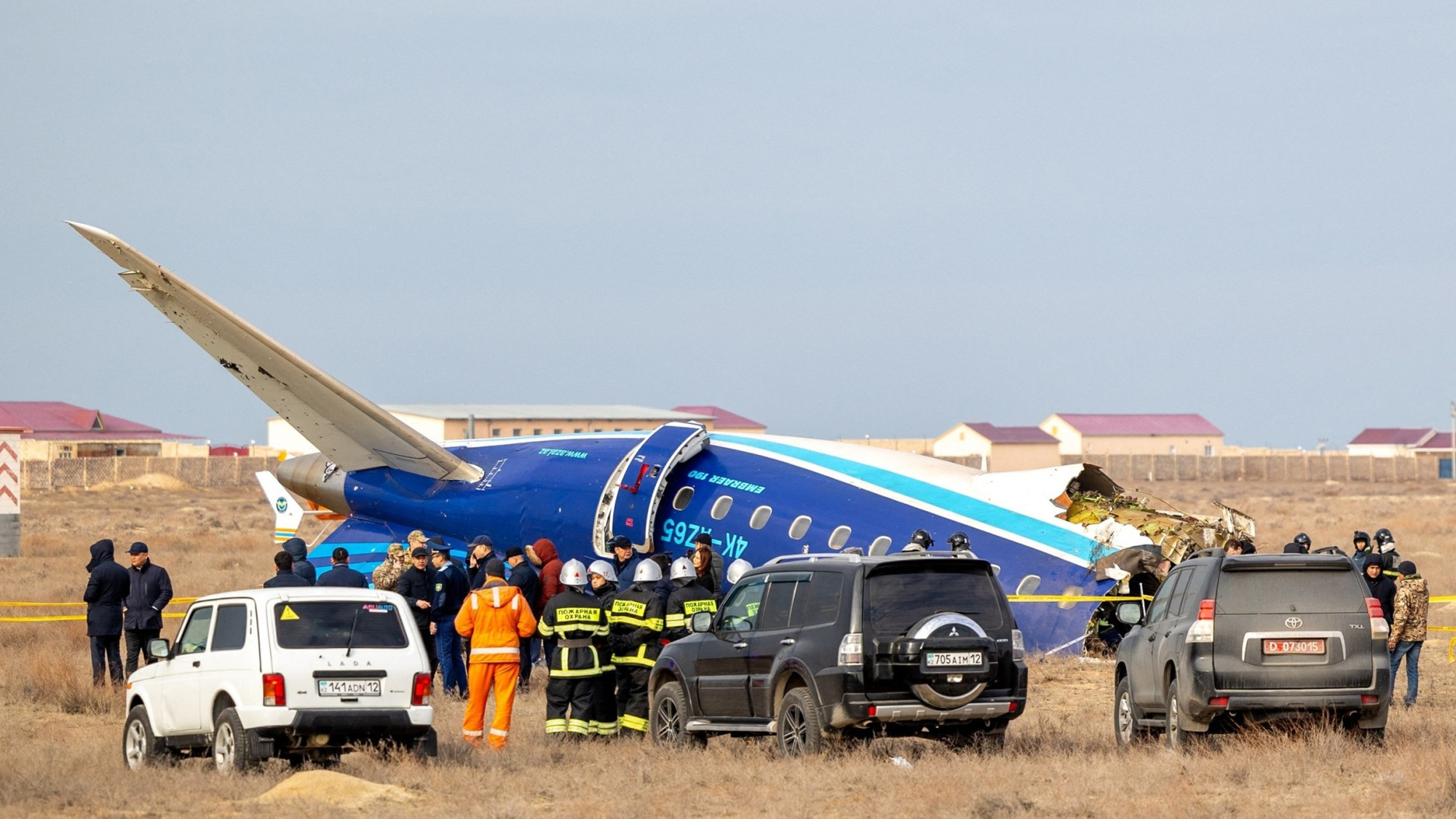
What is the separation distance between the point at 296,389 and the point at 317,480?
243 centimetres

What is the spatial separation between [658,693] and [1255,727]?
18.0 ft

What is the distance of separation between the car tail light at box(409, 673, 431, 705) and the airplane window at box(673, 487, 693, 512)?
915cm

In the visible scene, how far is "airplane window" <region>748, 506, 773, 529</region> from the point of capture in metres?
21.8

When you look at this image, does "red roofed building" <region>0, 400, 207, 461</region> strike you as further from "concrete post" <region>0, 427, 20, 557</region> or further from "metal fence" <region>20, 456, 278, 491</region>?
"concrete post" <region>0, 427, 20, 557</region>

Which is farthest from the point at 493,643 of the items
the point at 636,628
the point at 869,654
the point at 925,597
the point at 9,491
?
the point at 9,491

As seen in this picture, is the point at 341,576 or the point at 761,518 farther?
the point at 761,518

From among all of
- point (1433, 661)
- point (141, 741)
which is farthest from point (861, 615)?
point (1433, 661)

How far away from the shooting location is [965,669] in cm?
1369

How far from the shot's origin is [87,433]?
141m

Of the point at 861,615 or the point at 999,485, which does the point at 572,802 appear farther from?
the point at 999,485

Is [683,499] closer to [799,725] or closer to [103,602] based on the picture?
[103,602]

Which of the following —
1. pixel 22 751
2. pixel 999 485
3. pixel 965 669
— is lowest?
pixel 22 751

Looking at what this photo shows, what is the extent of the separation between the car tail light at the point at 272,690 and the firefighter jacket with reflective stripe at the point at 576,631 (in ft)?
12.1

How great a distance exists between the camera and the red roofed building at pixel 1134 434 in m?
159
